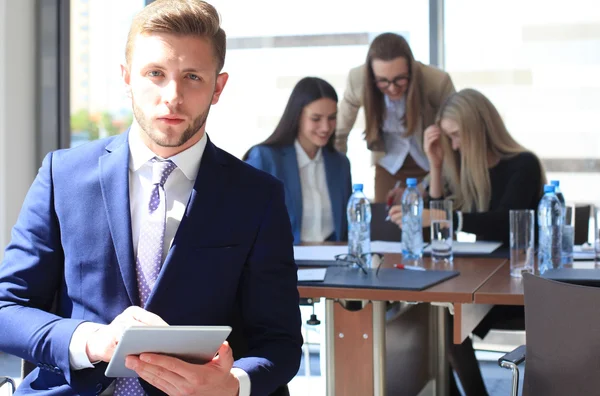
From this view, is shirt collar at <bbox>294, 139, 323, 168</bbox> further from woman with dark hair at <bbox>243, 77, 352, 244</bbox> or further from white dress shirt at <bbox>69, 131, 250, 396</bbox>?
white dress shirt at <bbox>69, 131, 250, 396</bbox>

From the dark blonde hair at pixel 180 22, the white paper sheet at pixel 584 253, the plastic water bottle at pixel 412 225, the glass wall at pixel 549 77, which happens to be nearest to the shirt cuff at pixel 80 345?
the dark blonde hair at pixel 180 22

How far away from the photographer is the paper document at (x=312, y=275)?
8.47 feet

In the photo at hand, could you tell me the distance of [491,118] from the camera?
4648mm

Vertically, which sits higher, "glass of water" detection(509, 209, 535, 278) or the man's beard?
the man's beard

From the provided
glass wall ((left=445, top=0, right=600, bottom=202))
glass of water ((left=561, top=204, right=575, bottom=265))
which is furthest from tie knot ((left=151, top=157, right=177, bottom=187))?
glass wall ((left=445, top=0, right=600, bottom=202))

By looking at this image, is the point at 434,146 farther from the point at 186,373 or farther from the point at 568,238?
the point at 186,373

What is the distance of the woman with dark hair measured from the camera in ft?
15.9

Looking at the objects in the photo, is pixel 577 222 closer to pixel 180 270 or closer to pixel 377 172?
pixel 377 172

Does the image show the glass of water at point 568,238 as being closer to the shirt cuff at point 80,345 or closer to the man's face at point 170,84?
the man's face at point 170,84

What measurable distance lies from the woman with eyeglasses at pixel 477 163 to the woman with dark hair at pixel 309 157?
561 millimetres

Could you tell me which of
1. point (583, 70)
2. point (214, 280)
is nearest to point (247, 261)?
point (214, 280)

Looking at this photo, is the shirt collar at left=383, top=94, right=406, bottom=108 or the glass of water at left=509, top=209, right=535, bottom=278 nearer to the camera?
the glass of water at left=509, top=209, right=535, bottom=278

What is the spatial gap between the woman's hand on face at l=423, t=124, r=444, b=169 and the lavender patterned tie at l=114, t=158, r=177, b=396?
3478 mm

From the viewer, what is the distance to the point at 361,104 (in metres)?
5.05
